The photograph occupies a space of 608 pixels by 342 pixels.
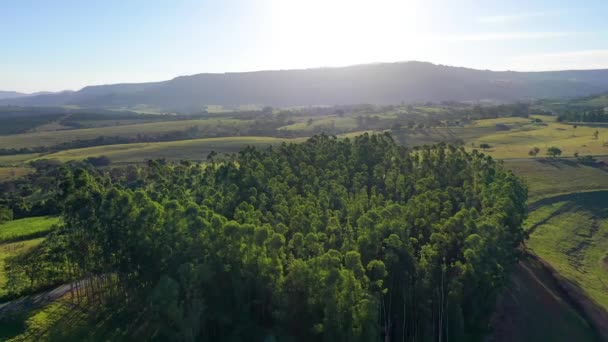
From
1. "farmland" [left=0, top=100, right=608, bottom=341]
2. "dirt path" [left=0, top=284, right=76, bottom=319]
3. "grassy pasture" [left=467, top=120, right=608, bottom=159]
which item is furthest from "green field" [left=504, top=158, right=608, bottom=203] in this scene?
"dirt path" [left=0, top=284, right=76, bottom=319]

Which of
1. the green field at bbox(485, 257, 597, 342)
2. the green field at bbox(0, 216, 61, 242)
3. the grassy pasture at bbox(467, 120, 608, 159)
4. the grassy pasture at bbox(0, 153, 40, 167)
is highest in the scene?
the grassy pasture at bbox(467, 120, 608, 159)

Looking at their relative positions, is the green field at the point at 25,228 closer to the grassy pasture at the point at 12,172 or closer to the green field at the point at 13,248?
the green field at the point at 13,248

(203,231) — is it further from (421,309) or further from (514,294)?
(514,294)

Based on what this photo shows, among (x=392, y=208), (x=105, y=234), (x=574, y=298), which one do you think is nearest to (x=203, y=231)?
(x=105, y=234)

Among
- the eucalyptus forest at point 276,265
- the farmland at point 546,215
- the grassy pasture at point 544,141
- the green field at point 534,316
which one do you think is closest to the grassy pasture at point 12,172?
the farmland at point 546,215

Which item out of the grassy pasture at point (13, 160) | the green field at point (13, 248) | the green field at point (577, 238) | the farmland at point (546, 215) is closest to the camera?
the farmland at point (546, 215)

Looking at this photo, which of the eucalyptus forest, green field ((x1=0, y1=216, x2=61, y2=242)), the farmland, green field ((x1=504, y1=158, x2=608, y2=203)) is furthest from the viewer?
green field ((x1=504, y1=158, x2=608, y2=203))

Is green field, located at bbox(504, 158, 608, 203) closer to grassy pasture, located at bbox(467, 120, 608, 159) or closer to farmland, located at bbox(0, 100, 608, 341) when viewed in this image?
farmland, located at bbox(0, 100, 608, 341)
